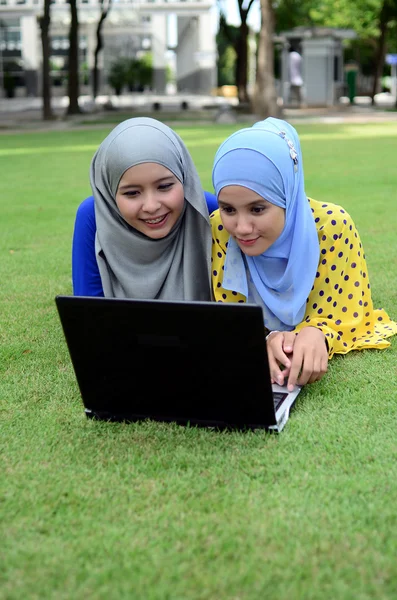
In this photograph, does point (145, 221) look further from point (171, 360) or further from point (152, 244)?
point (171, 360)

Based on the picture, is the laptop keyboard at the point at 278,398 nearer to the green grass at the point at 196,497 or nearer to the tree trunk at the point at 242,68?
the green grass at the point at 196,497

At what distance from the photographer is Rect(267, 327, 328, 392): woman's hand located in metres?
2.68

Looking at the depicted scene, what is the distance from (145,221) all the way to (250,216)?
449mm

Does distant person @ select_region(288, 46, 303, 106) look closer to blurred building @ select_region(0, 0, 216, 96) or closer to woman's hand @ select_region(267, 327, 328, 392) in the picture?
blurred building @ select_region(0, 0, 216, 96)

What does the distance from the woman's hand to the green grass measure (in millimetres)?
102

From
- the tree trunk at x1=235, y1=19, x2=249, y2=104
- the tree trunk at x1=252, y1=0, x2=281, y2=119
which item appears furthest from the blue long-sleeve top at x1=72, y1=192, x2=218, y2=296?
the tree trunk at x1=235, y1=19, x2=249, y2=104

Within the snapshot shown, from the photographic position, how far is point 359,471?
85.0 inches

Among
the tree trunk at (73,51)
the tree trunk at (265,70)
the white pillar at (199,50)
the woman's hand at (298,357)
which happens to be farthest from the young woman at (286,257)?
the white pillar at (199,50)

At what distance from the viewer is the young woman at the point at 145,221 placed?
296cm

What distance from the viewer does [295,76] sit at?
29.3 meters

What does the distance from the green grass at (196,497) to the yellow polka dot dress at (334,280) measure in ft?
0.45

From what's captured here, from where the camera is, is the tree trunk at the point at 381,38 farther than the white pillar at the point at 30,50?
No

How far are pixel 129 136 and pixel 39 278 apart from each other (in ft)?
6.97

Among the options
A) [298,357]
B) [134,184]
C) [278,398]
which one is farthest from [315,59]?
[278,398]
